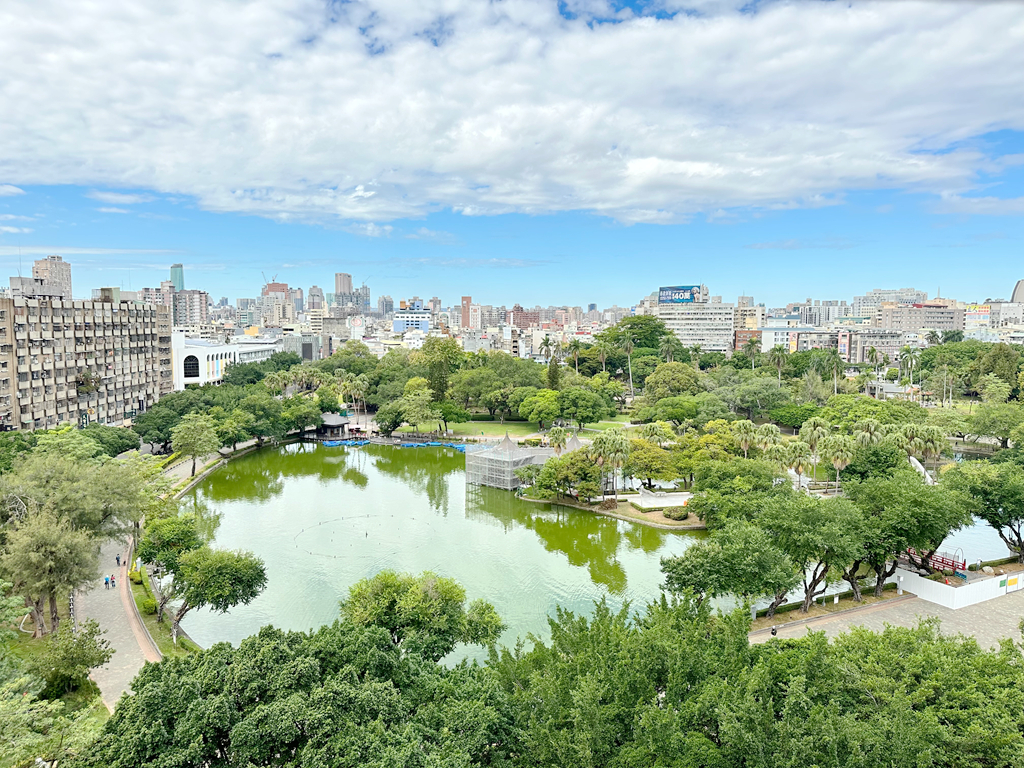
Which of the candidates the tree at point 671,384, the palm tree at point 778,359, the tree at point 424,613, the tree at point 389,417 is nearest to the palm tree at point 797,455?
the tree at point 424,613

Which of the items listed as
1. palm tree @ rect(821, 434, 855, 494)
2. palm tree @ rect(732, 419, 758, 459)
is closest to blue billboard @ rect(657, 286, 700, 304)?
palm tree @ rect(732, 419, 758, 459)

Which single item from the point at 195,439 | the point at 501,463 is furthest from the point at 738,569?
the point at 195,439

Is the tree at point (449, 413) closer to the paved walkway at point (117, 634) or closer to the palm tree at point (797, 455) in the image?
the palm tree at point (797, 455)

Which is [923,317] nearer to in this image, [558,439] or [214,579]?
[558,439]

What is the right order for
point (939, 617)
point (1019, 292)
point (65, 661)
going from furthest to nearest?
point (1019, 292) < point (939, 617) < point (65, 661)

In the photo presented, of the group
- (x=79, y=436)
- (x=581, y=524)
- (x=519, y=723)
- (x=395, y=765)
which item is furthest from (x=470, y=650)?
(x=79, y=436)
